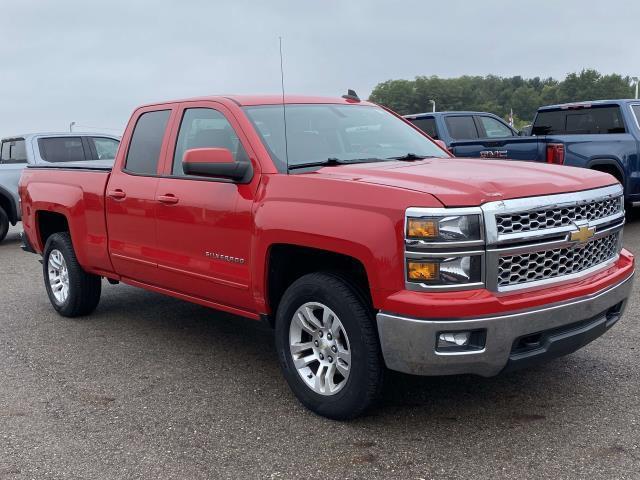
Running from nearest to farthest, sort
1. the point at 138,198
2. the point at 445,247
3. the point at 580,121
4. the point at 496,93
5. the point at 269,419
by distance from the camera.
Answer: the point at 445,247 → the point at 269,419 → the point at 138,198 → the point at 580,121 → the point at 496,93

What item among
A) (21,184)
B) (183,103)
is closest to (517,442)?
(183,103)

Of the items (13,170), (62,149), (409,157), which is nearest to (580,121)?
(409,157)

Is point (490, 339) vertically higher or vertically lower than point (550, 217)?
lower

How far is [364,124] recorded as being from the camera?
16.9ft

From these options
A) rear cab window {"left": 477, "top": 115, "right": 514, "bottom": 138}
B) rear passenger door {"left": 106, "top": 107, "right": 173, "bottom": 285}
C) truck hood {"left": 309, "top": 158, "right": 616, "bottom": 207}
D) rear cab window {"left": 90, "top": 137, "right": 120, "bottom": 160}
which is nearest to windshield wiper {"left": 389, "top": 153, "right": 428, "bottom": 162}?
truck hood {"left": 309, "top": 158, "right": 616, "bottom": 207}

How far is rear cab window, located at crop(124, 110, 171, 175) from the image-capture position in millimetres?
5273

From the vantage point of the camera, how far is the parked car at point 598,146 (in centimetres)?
991

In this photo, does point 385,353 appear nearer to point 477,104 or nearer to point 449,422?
point 449,422

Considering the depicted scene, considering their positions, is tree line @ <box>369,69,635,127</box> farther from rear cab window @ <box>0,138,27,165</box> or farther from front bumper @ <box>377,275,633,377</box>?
front bumper @ <box>377,275,633,377</box>

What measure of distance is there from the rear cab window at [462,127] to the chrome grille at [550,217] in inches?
349

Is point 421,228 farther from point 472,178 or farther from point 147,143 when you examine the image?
point 147,143

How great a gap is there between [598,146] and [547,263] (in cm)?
716

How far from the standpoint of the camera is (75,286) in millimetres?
6289

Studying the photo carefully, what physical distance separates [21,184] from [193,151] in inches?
140
